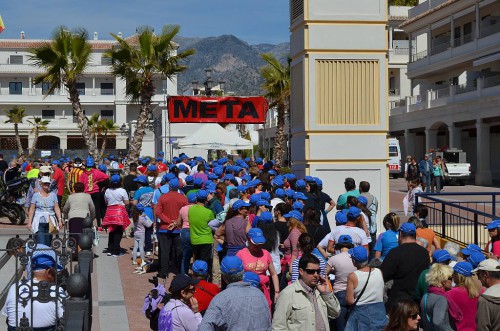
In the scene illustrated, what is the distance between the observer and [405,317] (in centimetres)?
604

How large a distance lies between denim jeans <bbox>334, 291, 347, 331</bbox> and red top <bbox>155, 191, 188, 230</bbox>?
5417 millimetres

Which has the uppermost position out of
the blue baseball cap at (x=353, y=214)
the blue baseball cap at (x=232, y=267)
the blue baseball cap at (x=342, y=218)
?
the blue baseball cap at (x=353, y=214)

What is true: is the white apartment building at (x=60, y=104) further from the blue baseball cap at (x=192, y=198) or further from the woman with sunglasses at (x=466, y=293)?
the woman with sunglasses at (x=466, y=293)

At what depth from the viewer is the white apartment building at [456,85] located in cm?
4225

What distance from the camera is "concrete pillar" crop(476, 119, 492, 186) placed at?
42.0 m

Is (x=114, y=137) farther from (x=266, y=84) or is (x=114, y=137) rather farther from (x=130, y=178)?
(x=130, y=178)

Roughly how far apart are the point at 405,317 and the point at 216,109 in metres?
17.8

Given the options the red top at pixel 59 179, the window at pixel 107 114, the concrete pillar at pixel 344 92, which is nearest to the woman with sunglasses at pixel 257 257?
the concrete pillar at pixel 344 92

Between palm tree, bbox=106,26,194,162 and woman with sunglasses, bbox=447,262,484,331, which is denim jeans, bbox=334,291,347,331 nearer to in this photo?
woman with sunglasses, bbox=447,262,484,331

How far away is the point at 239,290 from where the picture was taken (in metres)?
6.79

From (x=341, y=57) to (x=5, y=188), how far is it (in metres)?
10.7

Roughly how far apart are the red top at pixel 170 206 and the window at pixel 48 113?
244 ft

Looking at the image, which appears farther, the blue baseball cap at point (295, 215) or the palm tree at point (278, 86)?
the palm tree at point (278, 86)

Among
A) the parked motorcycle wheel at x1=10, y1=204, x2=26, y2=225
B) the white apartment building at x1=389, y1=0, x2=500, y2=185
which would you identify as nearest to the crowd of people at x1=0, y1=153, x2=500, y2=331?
the parked motorcycle wheel at x1=10, y1=204, x2=26, y2=225
